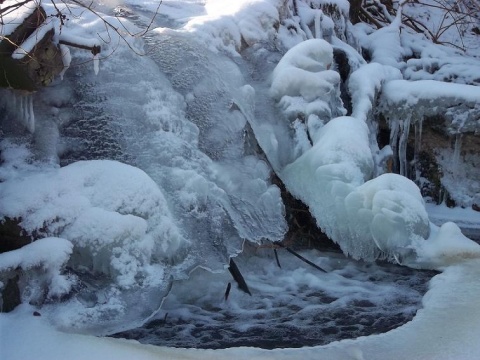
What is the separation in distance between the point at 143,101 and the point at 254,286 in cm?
132

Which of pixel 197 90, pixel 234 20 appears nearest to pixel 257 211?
pixel 197 90

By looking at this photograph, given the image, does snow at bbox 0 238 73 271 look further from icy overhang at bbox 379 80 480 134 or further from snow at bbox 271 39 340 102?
icy overhang at bbox 379 80 480 134

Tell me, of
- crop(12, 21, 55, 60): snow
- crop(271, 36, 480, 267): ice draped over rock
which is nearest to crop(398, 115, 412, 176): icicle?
crop(271, 36, 480, 267): ice draped over rock

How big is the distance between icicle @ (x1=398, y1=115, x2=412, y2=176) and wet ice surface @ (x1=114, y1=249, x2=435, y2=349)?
190cm

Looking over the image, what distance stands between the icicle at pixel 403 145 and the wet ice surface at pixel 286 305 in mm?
1905

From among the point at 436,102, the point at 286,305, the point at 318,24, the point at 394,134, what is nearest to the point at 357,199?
the point at 286,305

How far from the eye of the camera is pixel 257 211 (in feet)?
12.0

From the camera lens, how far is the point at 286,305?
3361 millimetres

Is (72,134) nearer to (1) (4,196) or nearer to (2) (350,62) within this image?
(1) (4,196)

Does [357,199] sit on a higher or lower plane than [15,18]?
lower

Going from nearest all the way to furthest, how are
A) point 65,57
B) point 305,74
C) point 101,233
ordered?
1. point 101,233
2. point 65,57
3. point 305,74

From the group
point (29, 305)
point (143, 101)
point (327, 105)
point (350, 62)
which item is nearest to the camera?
point (29, 305)

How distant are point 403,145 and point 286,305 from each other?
2787 mm

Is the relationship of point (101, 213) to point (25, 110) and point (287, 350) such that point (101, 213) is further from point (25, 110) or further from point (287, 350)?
point (287, 350)
